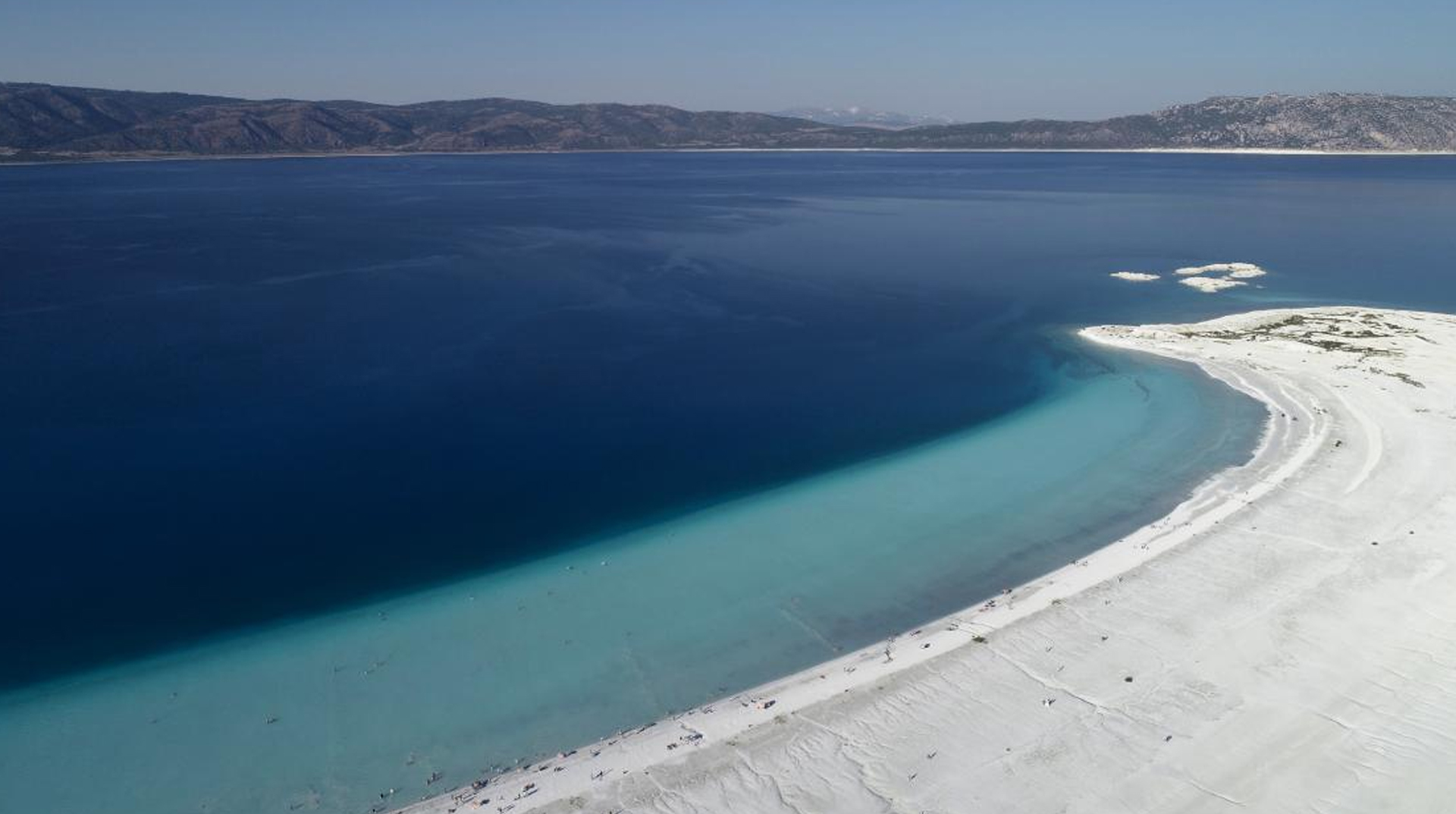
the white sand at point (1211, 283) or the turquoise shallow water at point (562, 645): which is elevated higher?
the white sand at point (1211, 283)

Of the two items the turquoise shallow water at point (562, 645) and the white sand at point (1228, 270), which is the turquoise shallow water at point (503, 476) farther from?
the white sand at point (1228, 270)

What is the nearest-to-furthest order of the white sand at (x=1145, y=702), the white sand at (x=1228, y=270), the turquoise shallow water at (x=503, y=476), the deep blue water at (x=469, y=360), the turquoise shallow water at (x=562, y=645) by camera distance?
the white sand at (x=1145, y=702) < the turquoise shallow water at (x=562, y=645) < the turquoise shallow water at (x=503, y=476) < the deep blue water at (x=469, y=360) < the white sand at (x=1228, y=270)

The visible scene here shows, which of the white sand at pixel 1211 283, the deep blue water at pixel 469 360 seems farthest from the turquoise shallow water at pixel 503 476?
the white sand at pixel 1211 283

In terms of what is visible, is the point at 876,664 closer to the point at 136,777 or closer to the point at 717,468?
the point at 717,468

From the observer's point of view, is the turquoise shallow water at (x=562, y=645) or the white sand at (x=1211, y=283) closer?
the turquoise shallow water at (x=562, y=645)

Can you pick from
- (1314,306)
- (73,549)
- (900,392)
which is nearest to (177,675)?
(73,549)

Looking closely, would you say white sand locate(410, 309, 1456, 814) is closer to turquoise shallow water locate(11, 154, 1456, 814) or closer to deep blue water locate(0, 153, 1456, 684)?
turquoise shallow water locate(11, 154, 1456, 814)

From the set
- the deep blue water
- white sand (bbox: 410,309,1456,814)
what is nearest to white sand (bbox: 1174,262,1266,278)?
the deep blue water
